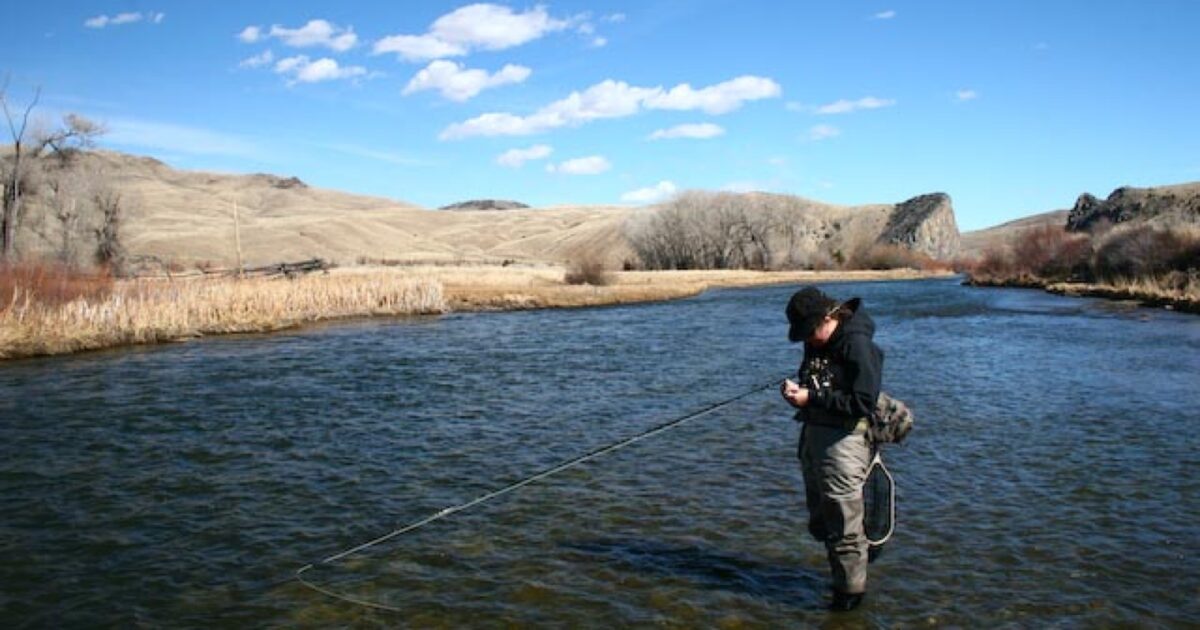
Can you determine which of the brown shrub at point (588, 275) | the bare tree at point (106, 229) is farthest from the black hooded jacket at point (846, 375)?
the bare tree at point (106, 229)

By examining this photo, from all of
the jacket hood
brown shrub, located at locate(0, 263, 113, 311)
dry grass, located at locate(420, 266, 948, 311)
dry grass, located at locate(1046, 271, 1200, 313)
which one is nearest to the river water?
the jacket hood

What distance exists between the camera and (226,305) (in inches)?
1112

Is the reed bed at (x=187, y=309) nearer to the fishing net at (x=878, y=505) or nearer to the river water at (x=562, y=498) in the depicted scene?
the river water at (x=562, y=498)

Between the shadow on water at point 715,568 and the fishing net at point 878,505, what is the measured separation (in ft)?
2.20

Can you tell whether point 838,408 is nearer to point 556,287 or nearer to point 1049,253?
point 556,287

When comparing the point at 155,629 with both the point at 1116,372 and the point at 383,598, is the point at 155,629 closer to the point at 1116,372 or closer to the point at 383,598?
the point at 383,598

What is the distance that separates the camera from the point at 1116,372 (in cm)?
1789

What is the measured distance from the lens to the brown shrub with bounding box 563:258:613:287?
5412 centimetres

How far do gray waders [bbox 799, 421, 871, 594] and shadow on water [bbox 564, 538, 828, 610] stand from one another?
52 cm

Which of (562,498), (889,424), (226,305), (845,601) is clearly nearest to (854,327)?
(889,424)

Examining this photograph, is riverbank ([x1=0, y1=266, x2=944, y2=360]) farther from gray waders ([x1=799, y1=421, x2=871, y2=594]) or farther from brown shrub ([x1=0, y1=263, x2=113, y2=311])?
gray waders ([x1=799, y1=421, x2=871, y2=594])

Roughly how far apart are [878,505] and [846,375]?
1127 mm

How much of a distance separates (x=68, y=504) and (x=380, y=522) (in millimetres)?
3483

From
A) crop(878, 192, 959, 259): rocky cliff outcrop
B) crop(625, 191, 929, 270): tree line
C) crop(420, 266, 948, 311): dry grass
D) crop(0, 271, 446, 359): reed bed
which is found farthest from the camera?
crop(878, 192, 959, 259): rocky cliff outcrop
